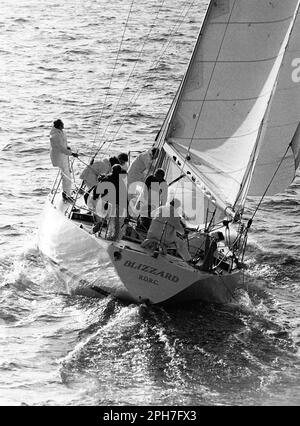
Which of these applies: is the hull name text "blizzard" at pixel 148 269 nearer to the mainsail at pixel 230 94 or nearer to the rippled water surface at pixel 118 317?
the rippled water surface at pixel 118 317

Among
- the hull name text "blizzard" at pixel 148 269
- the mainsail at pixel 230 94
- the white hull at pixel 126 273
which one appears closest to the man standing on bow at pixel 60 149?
the white hull at pixel 126 273

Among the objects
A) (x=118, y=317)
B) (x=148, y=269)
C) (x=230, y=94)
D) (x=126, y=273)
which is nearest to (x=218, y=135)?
(x=230, y=94)

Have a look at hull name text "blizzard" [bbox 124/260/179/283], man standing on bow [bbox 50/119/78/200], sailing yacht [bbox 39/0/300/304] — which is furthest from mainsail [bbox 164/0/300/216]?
man standing on bow [bbox 50/119/78/200]

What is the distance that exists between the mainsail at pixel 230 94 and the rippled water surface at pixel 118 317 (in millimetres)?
2280

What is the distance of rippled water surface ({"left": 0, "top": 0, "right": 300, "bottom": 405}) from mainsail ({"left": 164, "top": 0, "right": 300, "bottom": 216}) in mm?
2280

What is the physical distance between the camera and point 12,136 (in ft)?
99.1

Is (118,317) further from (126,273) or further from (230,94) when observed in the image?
(230,94)

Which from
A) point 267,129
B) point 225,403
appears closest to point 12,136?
point 267,129

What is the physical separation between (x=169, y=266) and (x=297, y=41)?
5.12 m

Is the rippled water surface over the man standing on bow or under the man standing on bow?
under

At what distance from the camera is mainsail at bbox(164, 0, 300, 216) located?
1922 centimetres

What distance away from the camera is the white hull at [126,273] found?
1784cm

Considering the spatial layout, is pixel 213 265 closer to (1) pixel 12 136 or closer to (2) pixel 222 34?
(2) pixel 222 34

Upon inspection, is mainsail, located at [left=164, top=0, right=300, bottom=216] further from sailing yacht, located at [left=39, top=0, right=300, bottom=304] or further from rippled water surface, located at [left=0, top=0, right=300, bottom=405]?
rippled water surface, located at [left=0, top=0, right=300, bottom=405]
